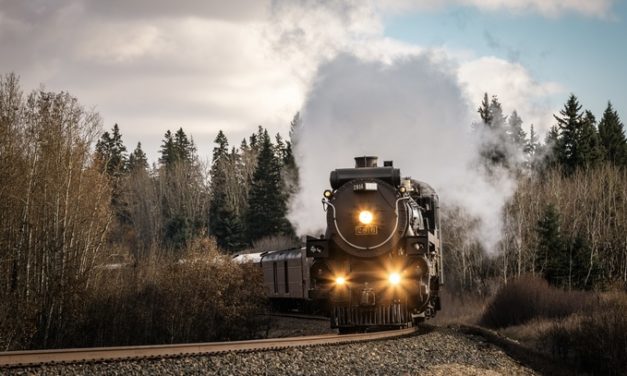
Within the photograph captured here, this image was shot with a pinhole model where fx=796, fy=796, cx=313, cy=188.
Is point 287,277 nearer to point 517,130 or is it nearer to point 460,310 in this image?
point 460,310

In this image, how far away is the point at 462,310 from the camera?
38.3m

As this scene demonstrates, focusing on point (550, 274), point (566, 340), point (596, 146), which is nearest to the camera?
point (566, 340)

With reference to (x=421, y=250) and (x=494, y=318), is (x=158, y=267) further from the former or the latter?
(x=421, y=250)

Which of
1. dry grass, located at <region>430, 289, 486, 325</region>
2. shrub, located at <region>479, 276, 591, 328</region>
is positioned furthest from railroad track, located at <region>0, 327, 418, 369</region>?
dry grass, located at <region>430, 289, 486, 325</region>

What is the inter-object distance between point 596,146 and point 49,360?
213ft

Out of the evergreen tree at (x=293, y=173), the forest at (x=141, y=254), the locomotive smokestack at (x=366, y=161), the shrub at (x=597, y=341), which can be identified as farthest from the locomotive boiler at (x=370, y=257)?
the evergreen tree at (x=293, y=173)

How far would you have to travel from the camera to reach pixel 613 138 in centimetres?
7756

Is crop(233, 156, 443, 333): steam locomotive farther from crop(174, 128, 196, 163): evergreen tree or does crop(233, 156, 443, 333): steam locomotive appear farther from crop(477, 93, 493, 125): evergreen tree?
crop(174, 128, 196, 163): evergreen tree

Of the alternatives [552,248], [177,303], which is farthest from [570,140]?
[177,303]

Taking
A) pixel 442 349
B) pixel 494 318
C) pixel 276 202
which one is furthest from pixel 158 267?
pixel 276 202

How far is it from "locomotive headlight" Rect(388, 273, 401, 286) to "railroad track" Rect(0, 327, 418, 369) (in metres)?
2.78

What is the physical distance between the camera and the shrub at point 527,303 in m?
28.7

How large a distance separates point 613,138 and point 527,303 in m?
52.9

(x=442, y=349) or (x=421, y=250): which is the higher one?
(x=421, y=250)
